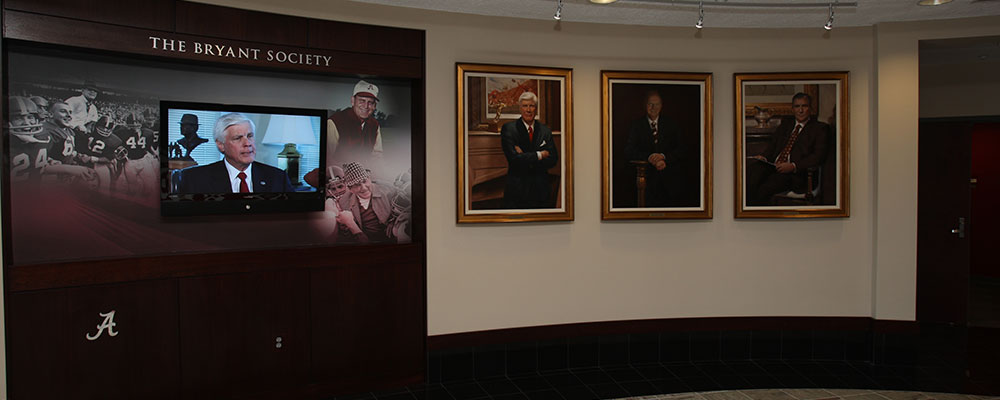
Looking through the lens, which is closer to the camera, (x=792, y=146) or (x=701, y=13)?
(x=701, y=13)

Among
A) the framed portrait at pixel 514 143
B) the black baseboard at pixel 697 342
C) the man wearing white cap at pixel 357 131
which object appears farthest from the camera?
the black baseboard at pixel 697 342

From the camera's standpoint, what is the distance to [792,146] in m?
5.37

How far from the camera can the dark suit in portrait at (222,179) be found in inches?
166

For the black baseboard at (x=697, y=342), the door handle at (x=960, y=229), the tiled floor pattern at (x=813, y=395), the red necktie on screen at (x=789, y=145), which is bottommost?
the tiled floor pattern at (x=813, y=395)

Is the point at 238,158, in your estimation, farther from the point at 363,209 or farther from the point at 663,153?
the point at 663,153

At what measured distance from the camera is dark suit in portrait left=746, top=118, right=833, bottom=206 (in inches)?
211

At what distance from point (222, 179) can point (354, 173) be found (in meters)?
0.94

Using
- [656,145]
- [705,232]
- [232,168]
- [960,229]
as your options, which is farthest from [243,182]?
[960,229]

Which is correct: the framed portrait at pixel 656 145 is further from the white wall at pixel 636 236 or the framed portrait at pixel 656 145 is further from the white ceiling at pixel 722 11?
the white ceiling at pixel 722 11

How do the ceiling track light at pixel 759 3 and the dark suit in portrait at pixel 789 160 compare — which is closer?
the ceiling track light at pixel 759 3

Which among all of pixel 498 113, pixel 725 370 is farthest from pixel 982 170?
pixel 498 113

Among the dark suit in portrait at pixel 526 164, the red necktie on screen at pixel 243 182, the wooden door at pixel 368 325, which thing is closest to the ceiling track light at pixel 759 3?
the dark suit in portrait at pixel 526 164

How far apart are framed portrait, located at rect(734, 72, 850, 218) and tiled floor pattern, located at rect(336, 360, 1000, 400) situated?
50.6 inches

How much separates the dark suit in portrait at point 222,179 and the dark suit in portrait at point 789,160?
12.3 feet
